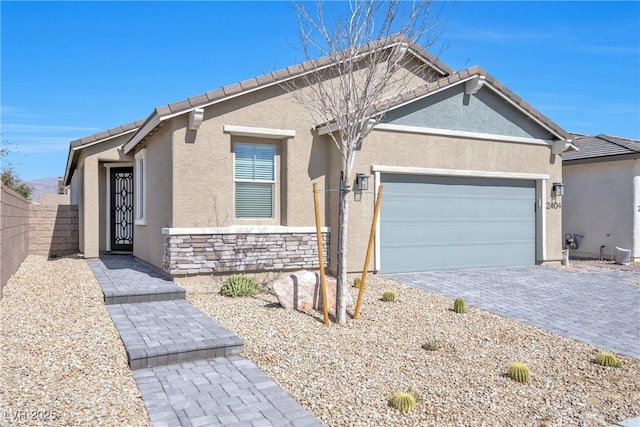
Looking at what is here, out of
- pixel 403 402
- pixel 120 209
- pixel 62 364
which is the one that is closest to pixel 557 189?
pixel 403 402

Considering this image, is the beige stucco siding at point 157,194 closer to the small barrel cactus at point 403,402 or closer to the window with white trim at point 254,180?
the window with white trim at point 254,180

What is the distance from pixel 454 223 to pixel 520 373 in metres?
6.99

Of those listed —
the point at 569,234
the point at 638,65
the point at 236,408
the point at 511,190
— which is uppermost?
the point at 638,65

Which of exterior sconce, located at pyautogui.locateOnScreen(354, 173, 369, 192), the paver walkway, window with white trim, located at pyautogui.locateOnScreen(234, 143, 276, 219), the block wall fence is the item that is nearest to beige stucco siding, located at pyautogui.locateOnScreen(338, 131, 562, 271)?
exterior sconce, located at pyautogui.locateOnScreen(354, 173, 369, 192)

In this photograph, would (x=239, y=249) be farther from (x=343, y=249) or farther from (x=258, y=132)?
(x=343, y=249)

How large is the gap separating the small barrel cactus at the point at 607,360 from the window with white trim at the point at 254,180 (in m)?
6.84

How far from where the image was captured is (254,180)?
10.2 metres

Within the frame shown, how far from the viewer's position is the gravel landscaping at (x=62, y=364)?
3924mm

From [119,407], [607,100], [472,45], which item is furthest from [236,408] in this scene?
[607,100]

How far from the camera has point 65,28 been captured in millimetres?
11758

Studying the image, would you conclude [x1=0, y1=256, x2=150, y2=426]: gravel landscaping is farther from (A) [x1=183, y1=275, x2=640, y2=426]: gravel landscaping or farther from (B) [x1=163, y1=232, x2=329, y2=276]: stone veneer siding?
(B) [x1=163, y1=232, x2=329, y2=276]: stone veneer siding

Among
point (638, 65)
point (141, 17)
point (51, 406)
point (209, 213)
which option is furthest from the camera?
point (638, 65)

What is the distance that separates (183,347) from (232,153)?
17.4 feet

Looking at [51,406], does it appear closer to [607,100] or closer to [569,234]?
[569,234]
